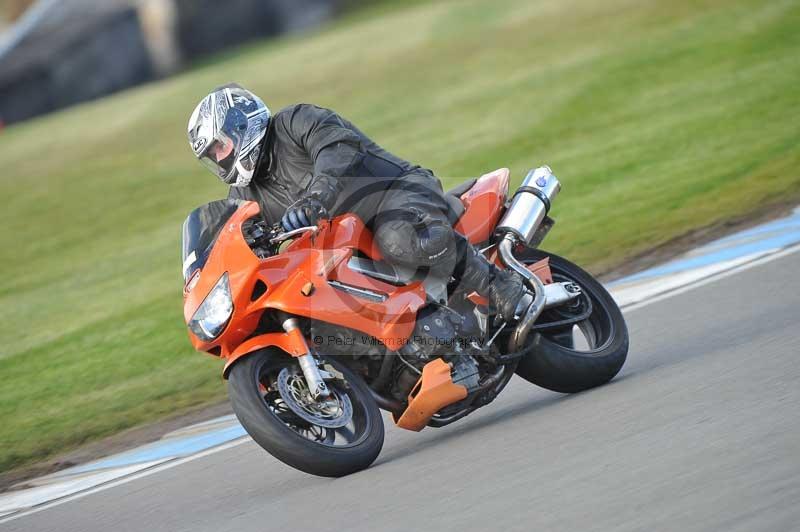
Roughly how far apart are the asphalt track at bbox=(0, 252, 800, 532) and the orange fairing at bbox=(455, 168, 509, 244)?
2.96 feet

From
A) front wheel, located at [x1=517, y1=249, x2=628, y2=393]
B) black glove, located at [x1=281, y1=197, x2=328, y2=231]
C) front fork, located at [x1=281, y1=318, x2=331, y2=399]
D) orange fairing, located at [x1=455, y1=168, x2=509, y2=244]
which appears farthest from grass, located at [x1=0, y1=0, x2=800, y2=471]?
black glove, located at [x1=281, y1=197, x2=328, y2=231]

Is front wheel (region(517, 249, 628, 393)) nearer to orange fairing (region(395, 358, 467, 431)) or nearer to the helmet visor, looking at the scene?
orange fairing (region(395, 358, 467, 431))

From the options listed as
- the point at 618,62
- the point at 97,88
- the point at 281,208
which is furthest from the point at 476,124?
the point at 97,88

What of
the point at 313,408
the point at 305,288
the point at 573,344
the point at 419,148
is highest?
the point at 305,288

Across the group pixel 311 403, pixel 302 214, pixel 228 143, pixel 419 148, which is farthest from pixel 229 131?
pixel 419 148

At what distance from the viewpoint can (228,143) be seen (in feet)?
18.4

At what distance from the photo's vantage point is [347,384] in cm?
553

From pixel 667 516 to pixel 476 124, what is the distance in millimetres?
13887

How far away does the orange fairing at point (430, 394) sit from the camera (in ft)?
18.4

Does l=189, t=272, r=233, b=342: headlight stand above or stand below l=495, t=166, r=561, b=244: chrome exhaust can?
above

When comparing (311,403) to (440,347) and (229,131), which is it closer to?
(440,347)

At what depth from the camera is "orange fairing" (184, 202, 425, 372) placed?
534cm

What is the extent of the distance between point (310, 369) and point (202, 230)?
0.84m

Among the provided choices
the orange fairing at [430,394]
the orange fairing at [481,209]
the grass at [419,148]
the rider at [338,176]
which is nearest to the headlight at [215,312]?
the rider at [338,176]
